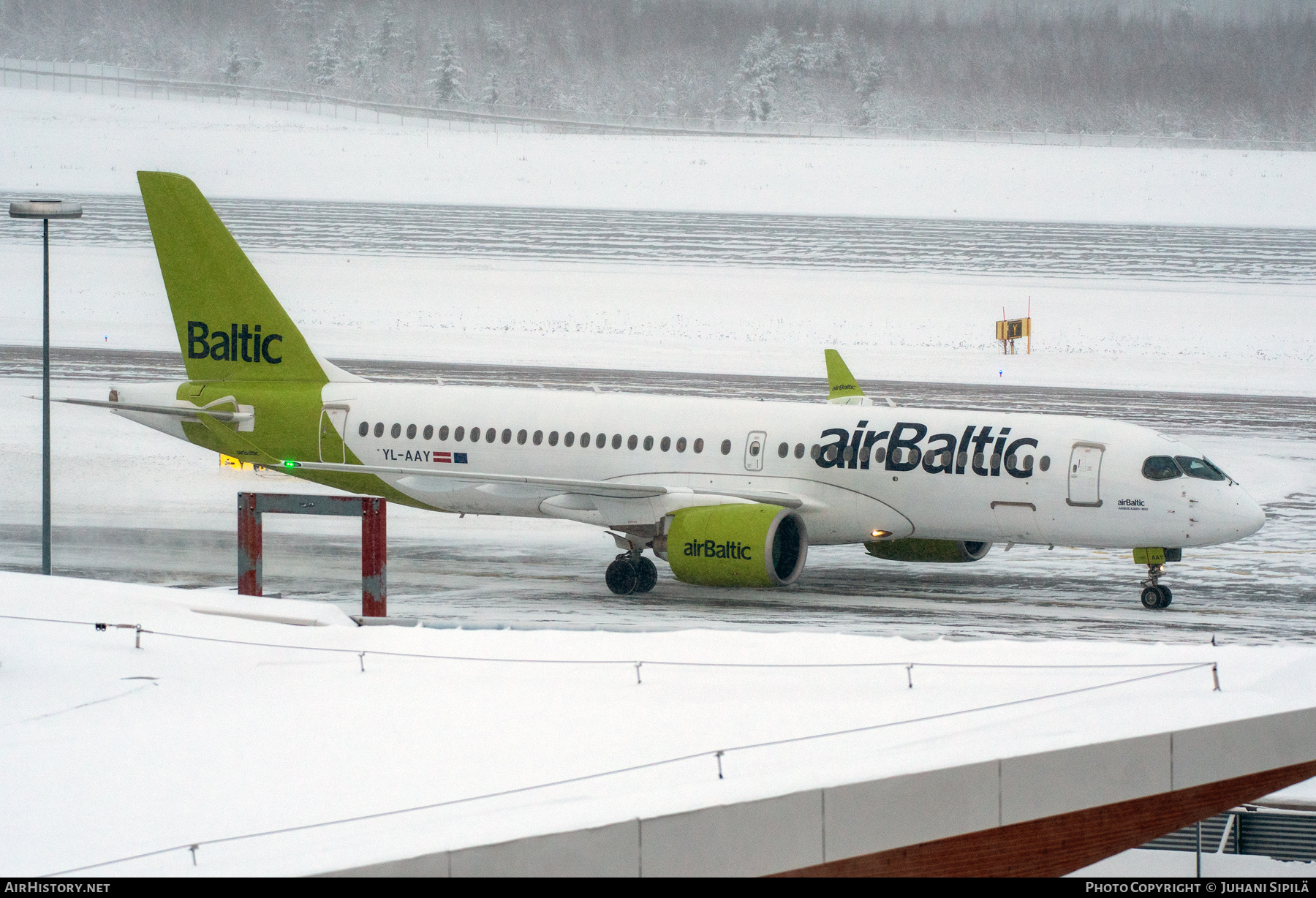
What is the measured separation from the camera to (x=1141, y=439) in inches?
1110

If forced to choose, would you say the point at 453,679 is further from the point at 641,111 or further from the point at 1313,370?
the point at 641,111

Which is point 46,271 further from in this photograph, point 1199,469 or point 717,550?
point 1199,469

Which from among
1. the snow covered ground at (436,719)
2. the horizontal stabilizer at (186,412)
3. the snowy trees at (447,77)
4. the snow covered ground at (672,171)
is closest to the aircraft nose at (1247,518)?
the snow covered ground at (436,719)

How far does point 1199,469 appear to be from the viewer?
90.8 ft

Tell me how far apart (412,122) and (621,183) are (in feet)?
157

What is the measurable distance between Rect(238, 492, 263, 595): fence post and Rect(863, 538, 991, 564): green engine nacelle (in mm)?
11349

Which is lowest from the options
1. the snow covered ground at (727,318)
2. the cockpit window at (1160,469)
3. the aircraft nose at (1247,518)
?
the aircraft nose at (1247,518)

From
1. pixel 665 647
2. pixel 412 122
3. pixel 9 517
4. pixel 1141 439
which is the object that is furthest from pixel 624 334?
pixel 412 122

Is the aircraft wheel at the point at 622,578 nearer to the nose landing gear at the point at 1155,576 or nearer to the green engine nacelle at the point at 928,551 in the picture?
the green engine nacelle at the point at 928,551

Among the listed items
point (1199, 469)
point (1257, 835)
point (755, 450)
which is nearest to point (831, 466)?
point (755, 450)

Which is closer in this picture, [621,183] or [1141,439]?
[1141,439]

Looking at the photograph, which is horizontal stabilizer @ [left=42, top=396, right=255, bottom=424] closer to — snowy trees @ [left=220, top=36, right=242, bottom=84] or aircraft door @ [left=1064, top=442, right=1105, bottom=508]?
aircraft door @ [left=1064, top=442, right=1105, bottom=508]

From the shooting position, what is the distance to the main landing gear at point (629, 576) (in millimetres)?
29375

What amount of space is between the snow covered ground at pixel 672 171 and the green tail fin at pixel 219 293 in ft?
234
